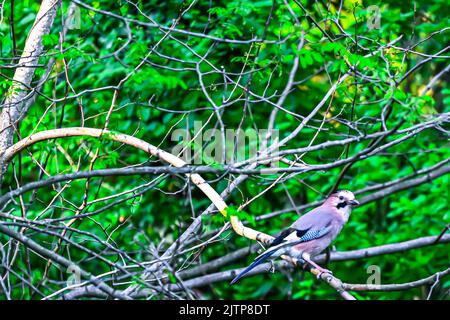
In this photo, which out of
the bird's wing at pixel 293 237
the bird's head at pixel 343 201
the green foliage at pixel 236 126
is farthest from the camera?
the green foliage at pixel 236 126

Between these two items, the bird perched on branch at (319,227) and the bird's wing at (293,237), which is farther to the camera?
the bird perched on branch at (319,227)

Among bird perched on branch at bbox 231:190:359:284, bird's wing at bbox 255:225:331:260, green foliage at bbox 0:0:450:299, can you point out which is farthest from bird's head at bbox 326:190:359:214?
green foliage at bbox 0:0:450:299

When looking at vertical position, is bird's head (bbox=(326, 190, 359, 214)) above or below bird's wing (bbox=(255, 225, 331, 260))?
above

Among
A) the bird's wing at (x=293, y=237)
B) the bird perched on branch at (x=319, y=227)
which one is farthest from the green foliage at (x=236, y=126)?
the bird's wing at (x=293, y=237)

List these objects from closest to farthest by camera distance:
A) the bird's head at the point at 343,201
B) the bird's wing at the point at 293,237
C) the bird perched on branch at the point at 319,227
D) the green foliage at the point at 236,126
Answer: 1. the bird's wing at the point at 293,237
2. the bird perched on branch at the point at 319,227
3. the bird's head at the point at 343,201
4. the green foliage at the point at 236,126

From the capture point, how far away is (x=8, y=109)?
19.3 feet

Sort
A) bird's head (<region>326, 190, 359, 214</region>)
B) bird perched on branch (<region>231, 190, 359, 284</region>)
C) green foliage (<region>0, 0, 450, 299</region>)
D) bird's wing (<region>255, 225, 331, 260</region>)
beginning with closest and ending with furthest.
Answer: bird's wing (<region>255, 225, 331, 260</region>), bird perched on branch (<region>231, 190, 359, 284</region>), bird's head (<region>326, 190, 359, 214</region>), green foliage (<region>0, 0, 450, 299</region>)

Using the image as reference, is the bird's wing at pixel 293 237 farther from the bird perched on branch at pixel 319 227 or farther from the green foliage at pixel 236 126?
the green foliage at pixel 236 126

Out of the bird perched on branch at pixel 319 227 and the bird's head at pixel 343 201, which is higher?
the bird's head at pixel 343 201

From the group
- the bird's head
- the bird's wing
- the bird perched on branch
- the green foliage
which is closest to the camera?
the bird's wing

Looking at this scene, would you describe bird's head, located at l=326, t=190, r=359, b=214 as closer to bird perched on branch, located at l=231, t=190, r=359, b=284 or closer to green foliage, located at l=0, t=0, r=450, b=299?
bird perched on branch, located at l=231, t=190, r=359, b=284
